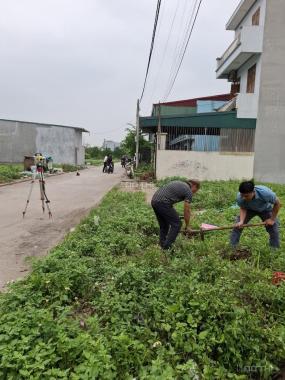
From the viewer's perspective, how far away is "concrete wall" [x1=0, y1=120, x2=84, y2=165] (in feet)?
123

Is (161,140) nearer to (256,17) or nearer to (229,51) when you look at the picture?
(229,51)

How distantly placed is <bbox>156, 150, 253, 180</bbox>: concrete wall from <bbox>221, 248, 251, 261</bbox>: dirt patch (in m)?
14.2

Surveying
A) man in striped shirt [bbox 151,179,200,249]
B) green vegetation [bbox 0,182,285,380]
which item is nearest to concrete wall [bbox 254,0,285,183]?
man in striped shirt [bbox 151,179,200,249]

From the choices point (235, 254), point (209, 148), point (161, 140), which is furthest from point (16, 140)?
point (235, 254)

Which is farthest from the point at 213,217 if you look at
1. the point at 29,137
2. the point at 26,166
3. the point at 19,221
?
the point at 29,137

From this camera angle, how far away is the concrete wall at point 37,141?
37531 mm

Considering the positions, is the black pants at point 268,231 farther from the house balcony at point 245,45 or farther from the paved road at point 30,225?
the house balcony at point 245,45

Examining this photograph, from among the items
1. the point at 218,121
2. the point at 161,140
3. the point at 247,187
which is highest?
the point at 218,121

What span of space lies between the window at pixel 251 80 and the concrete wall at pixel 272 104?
1225 mm

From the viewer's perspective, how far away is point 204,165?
66.4ft

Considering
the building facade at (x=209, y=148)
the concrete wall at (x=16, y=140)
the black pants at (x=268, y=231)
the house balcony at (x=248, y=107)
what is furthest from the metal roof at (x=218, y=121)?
the concrete wall at (x=16, y=140)

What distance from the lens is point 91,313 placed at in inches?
165

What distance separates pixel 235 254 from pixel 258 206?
0.87 m

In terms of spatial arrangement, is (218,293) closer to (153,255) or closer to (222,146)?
(153,255)
